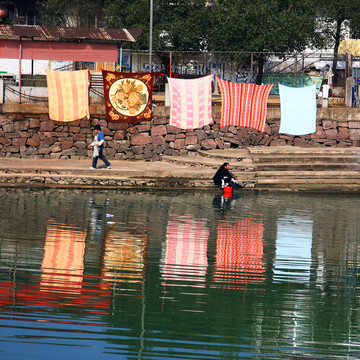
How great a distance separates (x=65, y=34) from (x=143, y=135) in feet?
14.1

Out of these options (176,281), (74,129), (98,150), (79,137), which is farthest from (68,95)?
(176,281)

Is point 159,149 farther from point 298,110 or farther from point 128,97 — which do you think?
point 298,110

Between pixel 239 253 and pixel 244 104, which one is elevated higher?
pixel 244 104

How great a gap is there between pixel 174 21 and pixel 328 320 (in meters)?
30.7

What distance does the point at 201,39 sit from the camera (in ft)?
125

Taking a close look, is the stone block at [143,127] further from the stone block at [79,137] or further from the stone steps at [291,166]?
the stone block at [79,137]

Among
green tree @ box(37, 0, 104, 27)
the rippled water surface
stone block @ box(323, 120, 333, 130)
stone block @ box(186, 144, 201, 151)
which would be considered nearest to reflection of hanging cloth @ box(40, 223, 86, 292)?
the rippled water surface

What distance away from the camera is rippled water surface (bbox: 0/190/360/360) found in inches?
297

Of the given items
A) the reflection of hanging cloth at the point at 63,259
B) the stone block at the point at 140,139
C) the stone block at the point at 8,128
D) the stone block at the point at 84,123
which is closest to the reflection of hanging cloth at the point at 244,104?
the stone block at the point at 140,139

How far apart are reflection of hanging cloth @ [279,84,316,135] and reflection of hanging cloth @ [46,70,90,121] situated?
6615 millimetres

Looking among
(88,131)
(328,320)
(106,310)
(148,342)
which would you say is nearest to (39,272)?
(106,310)

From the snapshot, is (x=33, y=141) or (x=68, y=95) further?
(x=33, y=141)

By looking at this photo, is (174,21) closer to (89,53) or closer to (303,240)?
(89,53)

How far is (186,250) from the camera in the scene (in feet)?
40.1
